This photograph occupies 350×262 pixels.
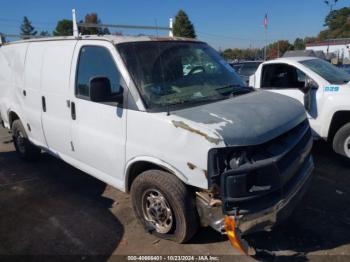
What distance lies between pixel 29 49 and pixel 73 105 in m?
1.85

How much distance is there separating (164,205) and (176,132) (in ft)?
2.80

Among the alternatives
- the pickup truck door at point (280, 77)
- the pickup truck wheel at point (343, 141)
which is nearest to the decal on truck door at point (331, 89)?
the pickup truck wheel at point (343, 141)

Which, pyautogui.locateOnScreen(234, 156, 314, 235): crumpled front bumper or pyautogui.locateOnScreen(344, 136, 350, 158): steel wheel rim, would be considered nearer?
pyautogui.locateOnScreen(234, 156, 314, 235): crumpled front bumper

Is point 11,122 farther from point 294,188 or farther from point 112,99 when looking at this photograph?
point 294,188

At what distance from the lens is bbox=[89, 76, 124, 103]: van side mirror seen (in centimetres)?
328

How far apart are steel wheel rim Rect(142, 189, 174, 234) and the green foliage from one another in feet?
295

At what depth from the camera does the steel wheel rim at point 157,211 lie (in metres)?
3.28

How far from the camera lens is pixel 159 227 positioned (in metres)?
3.46

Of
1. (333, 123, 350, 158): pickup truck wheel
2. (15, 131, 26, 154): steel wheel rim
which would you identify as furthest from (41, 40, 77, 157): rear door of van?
(333, 123, 350, 158): pickup truck wheel

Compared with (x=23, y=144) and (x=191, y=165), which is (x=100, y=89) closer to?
(x=191, y=165)

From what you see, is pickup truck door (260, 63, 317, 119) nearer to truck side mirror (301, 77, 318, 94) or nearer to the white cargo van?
truck side mirror (301, 77, 318, 94)

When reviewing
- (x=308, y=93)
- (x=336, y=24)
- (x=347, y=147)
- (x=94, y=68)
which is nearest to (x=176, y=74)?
(x=94, y=68)

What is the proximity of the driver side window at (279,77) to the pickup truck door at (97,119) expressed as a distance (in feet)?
13.3

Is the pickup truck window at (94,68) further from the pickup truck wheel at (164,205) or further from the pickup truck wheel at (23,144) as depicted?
the pickup truck wheel at (23,144)
